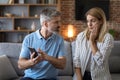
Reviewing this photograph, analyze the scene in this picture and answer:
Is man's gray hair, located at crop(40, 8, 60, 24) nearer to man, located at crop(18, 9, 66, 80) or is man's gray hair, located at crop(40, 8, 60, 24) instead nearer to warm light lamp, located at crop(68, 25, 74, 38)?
man, located at crop(18, 9, 66, 80)

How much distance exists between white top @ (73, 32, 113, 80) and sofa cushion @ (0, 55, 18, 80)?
36.5 inches

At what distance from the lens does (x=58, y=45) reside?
2.61 meters

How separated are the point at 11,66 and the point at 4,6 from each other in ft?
13.5

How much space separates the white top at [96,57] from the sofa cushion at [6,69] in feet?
3.04

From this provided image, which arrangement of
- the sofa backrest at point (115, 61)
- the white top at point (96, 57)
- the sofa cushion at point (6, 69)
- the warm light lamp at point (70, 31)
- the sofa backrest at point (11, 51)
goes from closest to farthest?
the white top at point (96, 57)
the sofa cushion at point (6, 69)
the sofa backrest at point (11, 51)
the sofa backrest at point (115, 61)
the warm light lamp at point (70, 31)

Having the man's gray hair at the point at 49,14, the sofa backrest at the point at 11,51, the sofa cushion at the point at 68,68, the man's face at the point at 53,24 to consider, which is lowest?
the sofa cushion at the point at 68,68

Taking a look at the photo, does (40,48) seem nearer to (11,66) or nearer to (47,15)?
(47,15)

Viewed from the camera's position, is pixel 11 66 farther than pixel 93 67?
Yes

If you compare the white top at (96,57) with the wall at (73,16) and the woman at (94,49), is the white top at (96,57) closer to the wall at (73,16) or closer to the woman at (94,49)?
the woman at (94,49)

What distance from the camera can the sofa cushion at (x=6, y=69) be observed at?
304 centimetres

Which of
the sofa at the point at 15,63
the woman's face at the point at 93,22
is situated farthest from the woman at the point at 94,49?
the sofa at the point at 15,63

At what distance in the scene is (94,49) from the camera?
2.51 m

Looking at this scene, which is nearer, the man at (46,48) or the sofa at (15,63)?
the man at (46,48)

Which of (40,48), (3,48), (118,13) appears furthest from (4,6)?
(40,48)
